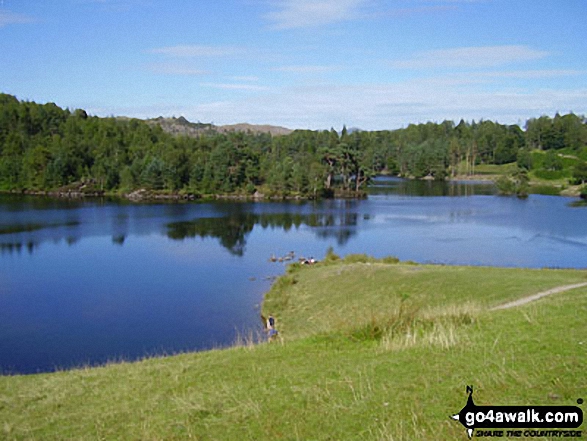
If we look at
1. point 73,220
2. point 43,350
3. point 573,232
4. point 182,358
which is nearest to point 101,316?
point 43,350

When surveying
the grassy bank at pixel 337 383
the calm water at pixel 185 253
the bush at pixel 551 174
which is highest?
the bush at pixel 551 174

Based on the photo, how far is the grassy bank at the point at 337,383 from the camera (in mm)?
7605

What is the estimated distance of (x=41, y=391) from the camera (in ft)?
38.2

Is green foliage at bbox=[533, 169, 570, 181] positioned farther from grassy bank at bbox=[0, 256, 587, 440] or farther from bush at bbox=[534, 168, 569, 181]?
grassy bank at bbox=[0, 256, 587, 440]

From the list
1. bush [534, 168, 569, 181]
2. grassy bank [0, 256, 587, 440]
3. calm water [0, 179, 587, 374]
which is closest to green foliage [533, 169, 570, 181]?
bush [534, 168, 569, 181]

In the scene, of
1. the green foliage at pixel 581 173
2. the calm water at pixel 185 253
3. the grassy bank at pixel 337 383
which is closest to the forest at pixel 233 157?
the green foliage at pixel 581 173

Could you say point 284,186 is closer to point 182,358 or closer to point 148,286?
point 148,286

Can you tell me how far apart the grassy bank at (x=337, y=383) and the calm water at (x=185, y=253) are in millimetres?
13023

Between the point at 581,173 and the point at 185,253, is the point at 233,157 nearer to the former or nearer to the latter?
the point at 185,253

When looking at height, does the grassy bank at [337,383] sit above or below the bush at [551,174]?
below

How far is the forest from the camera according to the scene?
11450 centimetres

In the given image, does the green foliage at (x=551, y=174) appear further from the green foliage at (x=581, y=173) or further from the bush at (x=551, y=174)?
the green foliage at (x=581, y=173)

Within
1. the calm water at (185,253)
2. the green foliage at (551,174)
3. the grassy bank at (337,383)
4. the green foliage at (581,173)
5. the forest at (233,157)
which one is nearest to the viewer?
the grassy bank at (337,383)

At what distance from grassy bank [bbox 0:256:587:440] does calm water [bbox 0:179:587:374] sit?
13023mm
